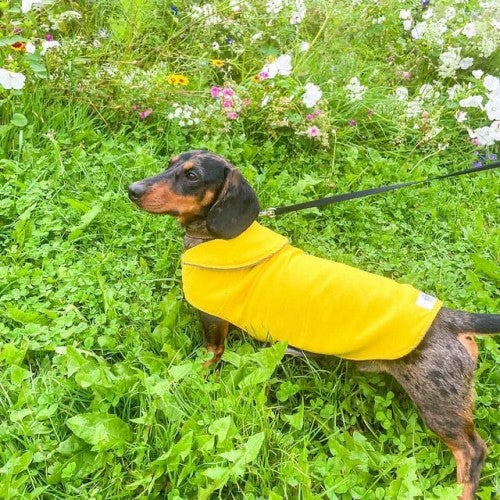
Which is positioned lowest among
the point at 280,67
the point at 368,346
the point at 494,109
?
the point at 368,346

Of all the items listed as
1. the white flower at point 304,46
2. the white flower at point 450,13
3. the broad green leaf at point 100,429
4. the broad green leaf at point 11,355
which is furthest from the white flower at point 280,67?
the broad green leaf at point 100,429

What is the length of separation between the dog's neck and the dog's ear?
14cm

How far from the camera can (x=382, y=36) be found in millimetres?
5191

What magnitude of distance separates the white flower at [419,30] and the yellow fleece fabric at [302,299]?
314 cm

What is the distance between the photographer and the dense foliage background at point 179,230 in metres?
2.21

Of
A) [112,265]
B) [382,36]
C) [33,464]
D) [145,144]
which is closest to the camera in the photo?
[33,464]

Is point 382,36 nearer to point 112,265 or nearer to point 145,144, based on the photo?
point 145,144

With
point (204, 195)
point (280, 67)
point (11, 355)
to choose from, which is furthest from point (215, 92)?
point (11, 355)

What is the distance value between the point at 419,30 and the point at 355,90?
1.05 meters

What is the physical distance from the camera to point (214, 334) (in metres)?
2.66

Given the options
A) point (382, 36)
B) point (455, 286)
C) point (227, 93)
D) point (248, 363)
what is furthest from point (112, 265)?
point (382, 36)

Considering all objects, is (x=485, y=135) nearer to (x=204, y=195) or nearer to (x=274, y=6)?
(x=274, y=6)

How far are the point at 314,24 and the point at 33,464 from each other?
4.26 m

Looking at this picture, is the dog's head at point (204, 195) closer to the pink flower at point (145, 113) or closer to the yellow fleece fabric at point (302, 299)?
the yellow fleece fabric at point (302, 299)
